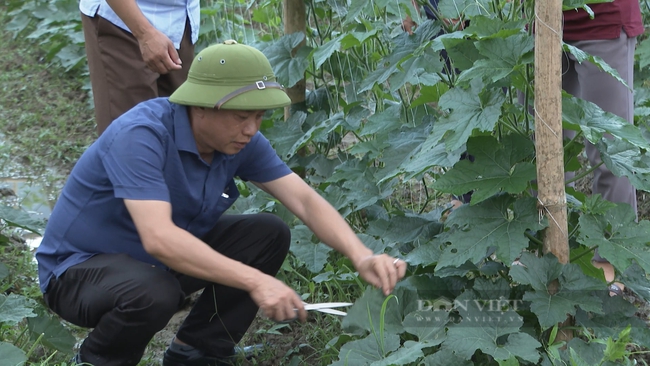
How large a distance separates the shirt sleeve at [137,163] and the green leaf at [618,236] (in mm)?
1228

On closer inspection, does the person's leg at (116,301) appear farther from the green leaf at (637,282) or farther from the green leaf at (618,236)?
the green leaf at (637,282)

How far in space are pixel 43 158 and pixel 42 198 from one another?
0.61m

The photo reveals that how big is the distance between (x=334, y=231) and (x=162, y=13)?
1299 mm

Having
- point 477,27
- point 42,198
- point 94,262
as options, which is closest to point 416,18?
point 477,27

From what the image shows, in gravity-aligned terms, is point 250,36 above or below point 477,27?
below

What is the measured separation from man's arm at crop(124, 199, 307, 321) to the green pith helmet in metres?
0.35

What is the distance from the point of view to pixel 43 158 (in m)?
5.24

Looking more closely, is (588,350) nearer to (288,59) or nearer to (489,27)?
(489,27)

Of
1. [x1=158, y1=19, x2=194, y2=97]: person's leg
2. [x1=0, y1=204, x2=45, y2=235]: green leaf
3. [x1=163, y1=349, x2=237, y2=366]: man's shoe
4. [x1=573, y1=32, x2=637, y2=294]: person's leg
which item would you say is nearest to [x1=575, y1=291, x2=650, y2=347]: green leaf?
[x1=573, y1=32, x2=637, y2=294]: person's leg

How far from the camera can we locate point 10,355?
2.57 metres

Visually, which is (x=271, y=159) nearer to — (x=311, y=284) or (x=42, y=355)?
(x=311, y=284)

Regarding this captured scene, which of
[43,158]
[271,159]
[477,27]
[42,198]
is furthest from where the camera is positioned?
[43,158]

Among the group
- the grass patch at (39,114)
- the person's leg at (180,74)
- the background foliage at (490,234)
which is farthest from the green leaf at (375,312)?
the grass patch at (39,114)

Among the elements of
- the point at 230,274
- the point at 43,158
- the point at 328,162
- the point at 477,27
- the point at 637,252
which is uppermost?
the point at 477,27
